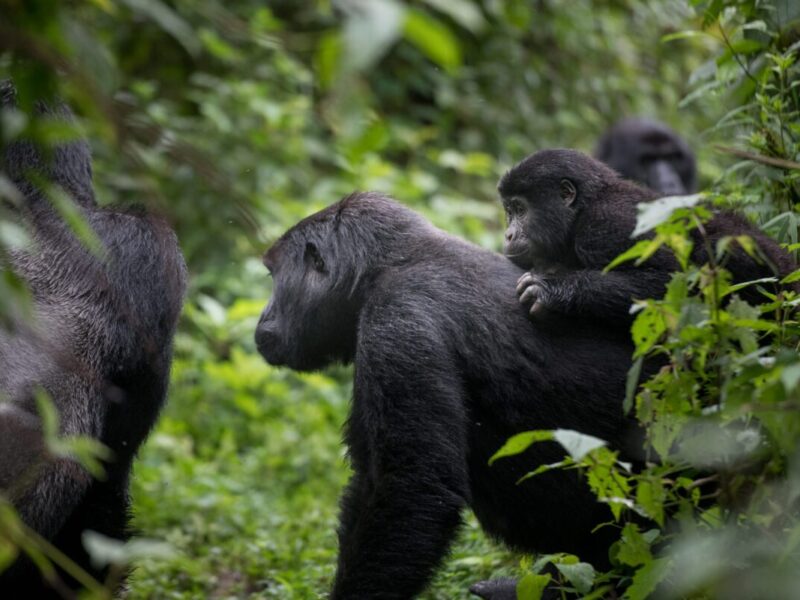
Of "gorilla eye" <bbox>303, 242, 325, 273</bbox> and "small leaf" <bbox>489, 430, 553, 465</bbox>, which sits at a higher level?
"small leaf" <bbox>489, 430, 553, 465</bbox>

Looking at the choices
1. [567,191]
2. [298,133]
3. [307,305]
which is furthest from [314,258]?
[298,133]

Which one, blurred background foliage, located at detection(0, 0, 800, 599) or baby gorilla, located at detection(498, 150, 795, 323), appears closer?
blurred background foliage, located at detection(0, 0, 800, 599)

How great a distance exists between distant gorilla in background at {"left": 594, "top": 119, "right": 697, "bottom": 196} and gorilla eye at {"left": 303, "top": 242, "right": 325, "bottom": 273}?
178 inches

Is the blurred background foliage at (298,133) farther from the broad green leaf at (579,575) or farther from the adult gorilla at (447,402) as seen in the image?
the broad green leaf at (579,575)

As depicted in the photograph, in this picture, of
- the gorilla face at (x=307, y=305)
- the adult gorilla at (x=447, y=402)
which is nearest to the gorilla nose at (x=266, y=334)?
the gorilla face at (x=307, y=305)

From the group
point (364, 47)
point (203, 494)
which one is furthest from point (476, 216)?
point (364, 47)

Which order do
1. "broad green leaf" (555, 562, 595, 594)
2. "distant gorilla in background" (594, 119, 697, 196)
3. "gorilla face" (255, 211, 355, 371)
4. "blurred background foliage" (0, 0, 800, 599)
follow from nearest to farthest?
1. "blurred background foliage" (0, 0, 800, 599)
2. "broad green leaf" (555, 562, 595, 594)
3. "gorilla face" (255, 211, 355, 371)
4. "distant gorilla in background" (594, 119, 697, 196)

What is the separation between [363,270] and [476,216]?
4.27 meters

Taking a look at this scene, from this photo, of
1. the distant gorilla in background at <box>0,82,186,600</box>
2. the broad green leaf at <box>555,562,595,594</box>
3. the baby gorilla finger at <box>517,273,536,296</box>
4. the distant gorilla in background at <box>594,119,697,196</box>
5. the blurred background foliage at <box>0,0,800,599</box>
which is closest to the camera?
the blurred background foliage at <box>0,0,800,599</box>

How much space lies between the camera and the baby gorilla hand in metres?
2.99

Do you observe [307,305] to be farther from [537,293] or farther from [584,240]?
[584,240]

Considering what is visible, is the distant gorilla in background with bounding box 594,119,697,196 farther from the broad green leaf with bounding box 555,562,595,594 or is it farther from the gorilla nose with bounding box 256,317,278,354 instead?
the broad green leaf with bounding box 555,562,595,594

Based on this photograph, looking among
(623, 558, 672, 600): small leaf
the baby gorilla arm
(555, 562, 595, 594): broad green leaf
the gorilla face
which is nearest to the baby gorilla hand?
the baby gorilla arm

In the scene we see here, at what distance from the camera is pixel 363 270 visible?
129 inches
